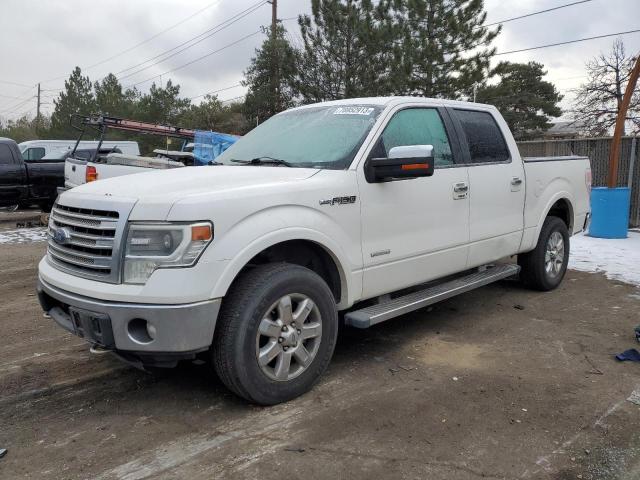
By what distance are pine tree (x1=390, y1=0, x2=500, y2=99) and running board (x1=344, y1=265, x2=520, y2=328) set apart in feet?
55.4

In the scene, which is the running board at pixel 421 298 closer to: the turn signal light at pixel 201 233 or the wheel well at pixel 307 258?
the wheel well at pixel 307 258

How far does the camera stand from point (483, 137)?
17.0 ft

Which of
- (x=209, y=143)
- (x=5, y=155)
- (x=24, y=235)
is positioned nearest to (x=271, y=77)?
(x=209, y=143)

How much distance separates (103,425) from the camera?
3.25 m

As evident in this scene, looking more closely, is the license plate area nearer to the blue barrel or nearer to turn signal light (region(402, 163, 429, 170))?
turn signal light (region(402, 163, 429, 170))

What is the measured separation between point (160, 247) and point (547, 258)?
4692mm

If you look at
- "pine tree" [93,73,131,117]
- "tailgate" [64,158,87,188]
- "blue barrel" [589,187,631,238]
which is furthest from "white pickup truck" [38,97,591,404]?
"pine tree" [93,73,131,117]

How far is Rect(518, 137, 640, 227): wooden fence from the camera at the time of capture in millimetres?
11031

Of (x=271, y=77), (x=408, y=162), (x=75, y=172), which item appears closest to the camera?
(x=408, y=162)

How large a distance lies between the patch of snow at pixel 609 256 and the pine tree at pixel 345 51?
43.2 feet

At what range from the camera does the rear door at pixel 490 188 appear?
4875mm

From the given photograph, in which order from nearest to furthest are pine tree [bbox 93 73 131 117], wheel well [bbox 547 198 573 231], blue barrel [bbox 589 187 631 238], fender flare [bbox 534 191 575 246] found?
1. fender flare [bbox 534 191 575 246]
2. wheel well [bbox 547 198 573 231]
3. blue barrel [bbox 589 187 631 238]
4. pine tree [bbox 93 73 131 117]

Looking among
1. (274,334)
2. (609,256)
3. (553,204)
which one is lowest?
(609,256)

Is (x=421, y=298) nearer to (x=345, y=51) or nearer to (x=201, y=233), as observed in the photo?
(x=201, y=233)
